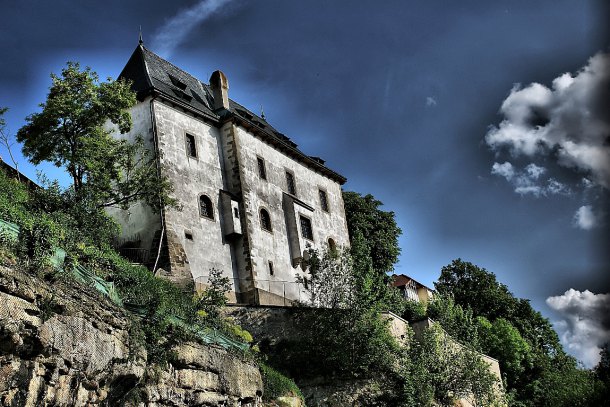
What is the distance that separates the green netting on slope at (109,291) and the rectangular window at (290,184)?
18675 mm

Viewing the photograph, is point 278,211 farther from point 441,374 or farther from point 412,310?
point 441,374

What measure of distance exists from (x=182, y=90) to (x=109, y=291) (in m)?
22.3

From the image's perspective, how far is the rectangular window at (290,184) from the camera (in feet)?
135

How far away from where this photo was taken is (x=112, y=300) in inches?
705

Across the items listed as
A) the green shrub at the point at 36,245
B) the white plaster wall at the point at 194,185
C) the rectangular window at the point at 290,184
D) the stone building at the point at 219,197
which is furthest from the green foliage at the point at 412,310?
the green shrub at the point at 36,245

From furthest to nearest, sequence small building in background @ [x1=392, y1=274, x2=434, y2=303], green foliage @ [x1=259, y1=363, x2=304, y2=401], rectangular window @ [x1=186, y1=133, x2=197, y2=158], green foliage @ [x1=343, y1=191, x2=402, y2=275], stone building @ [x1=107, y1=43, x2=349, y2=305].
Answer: small building in background @ [x1=392, y1=274, x2=434, y2=303]
green foliage @ [x1=343, y1=191, x2=402, y2=275]
rectangular window @ [x1=186, y1=133, x2=197, y2=158]
stone building @ [x1=107, y1=43, x2=349, y2=305]
green foliage @ [x1=259, y1=363, x2=304, y2=401]

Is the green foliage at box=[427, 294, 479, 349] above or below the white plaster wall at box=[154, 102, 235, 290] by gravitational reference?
below

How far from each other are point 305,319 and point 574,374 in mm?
19730

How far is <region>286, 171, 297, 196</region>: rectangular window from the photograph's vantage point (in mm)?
41219

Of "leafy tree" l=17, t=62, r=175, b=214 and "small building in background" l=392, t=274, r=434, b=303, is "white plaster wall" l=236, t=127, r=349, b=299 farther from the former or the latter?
"small building in background" l=392, t=274, r=434, b=303

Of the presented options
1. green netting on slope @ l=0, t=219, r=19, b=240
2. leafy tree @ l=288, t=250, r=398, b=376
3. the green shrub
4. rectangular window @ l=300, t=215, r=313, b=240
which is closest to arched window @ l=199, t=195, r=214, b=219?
rectangular window @ l=300, t=215, r=313, b=240

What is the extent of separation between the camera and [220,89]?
4075 centimetres

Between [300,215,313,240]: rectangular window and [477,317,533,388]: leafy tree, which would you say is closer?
Answer: [300,215,313,240]: rectangular window

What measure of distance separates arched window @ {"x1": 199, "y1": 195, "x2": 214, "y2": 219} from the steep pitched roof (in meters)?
4.81
